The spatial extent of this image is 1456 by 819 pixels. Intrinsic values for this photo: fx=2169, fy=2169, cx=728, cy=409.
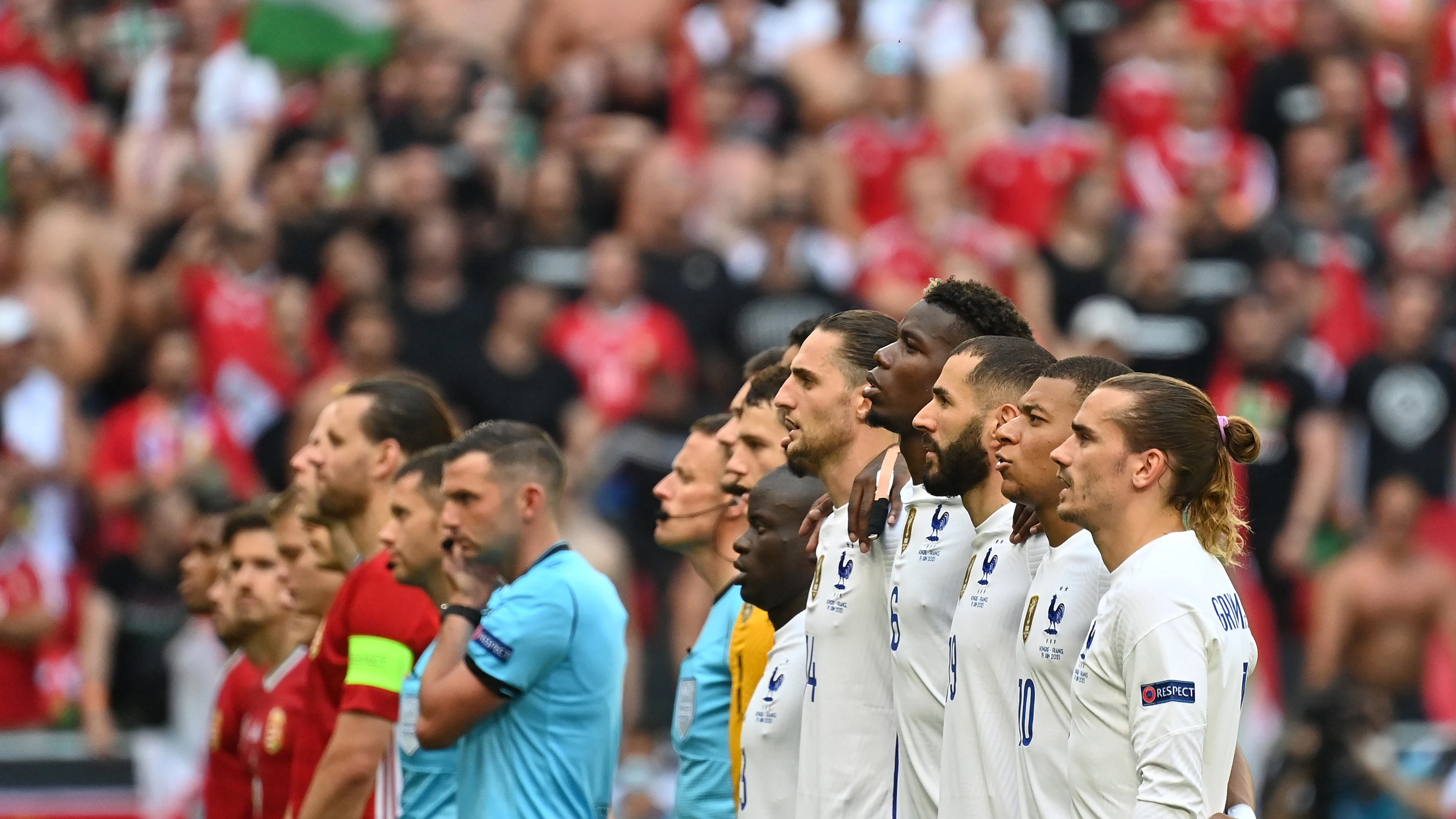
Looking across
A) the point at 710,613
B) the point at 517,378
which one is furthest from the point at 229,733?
the point at 517,378

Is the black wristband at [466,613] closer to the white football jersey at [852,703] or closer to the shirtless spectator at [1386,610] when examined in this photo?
the white football jersey at [852,703]

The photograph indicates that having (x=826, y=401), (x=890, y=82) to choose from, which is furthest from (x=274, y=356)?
(x=826, y=401)

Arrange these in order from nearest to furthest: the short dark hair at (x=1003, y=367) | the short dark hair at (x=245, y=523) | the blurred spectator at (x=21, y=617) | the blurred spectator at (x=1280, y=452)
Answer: the short dark hair at (x=1003, y=367) < the short dark hair at (x=245, y=523) < the blurred spectator at (x=21, y=617) < the blurred spectator at (x=1280, y=452)

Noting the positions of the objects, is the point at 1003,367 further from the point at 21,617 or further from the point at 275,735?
the point at 21,617

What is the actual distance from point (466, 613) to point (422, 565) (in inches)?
16.9

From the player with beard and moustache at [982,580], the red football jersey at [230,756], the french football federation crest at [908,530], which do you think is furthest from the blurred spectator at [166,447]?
the player with beard and moustache at [982,580]

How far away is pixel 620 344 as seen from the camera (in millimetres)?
13703

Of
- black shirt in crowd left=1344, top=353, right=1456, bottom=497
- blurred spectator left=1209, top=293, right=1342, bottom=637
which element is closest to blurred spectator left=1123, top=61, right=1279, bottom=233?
black shirt in crowd left=1344, top=353, right=1456, bottom=497

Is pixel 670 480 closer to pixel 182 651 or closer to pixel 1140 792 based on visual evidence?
pixel 1140 792

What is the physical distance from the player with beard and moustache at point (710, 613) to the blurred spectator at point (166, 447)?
6160 millimetres

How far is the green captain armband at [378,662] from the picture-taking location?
678 cm

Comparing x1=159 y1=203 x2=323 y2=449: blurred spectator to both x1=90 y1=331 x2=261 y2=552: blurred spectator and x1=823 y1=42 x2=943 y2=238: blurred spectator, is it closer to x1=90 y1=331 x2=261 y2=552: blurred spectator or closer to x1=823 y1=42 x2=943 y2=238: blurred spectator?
x1=90 y1=331 x2=261 y2=552: blurred spectator

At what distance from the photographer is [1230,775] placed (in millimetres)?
5449

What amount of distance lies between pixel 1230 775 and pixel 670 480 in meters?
2.49
